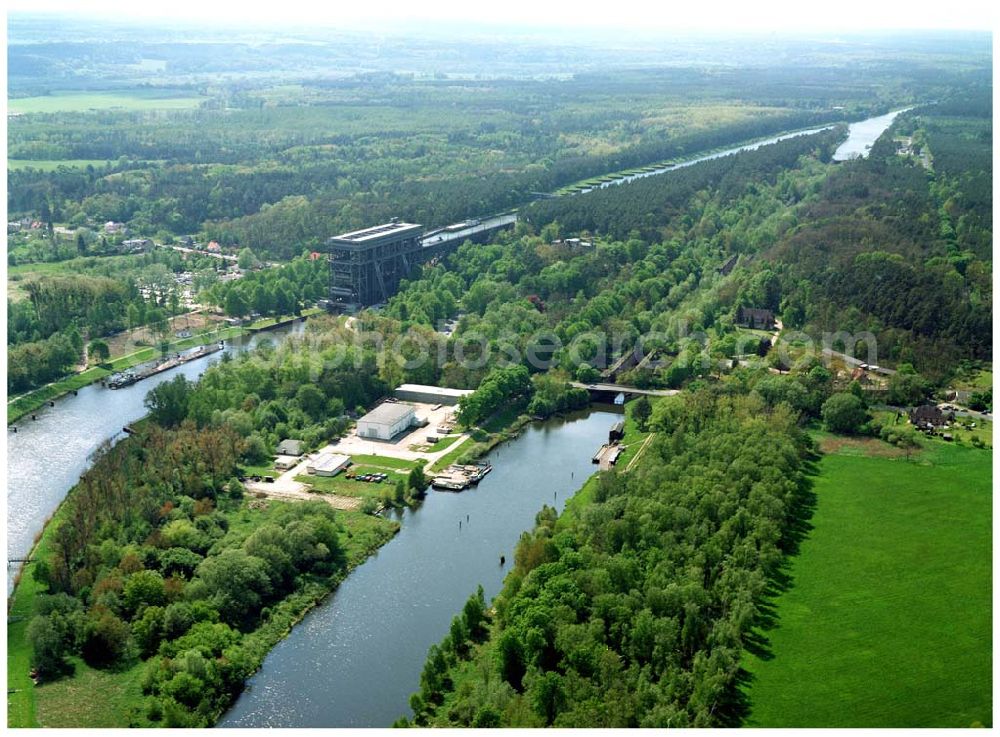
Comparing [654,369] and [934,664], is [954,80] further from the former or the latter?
[934,664]

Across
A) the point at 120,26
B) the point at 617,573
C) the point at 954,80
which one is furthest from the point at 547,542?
the point at 120,26

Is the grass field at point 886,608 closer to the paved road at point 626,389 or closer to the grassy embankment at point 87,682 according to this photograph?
the paved road at point 626,389

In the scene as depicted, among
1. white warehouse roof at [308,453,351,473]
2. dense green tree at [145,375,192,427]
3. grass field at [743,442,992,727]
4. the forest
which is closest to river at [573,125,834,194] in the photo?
dense green tree at [145,375,192,427]

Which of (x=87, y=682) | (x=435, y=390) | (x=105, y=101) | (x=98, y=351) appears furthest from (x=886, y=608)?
(x=105, y=101)

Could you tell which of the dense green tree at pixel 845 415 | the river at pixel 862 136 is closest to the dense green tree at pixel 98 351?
the dense green tree at pixel 845 415

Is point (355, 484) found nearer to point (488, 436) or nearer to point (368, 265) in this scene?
point (488, 436)

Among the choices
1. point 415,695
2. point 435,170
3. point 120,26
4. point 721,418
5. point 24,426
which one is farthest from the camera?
point 120,26

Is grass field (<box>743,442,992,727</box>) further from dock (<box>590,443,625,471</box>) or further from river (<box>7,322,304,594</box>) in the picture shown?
river (<box>7,322,304,594</box>)
